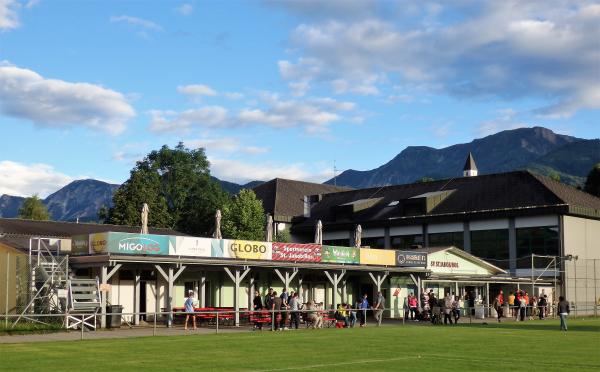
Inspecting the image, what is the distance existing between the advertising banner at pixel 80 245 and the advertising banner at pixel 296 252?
9.12 meters

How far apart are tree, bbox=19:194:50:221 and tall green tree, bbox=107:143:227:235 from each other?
3015 centimetres

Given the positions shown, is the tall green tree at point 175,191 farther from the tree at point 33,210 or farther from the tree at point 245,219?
the tree at point 33,210

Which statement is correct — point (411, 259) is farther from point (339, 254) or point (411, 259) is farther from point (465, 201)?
point (465, 201)

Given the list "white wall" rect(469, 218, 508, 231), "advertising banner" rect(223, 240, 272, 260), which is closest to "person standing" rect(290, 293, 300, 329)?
"advertising banner" rect(223, 240, 272, 260)

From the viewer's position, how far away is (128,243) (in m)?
33.2

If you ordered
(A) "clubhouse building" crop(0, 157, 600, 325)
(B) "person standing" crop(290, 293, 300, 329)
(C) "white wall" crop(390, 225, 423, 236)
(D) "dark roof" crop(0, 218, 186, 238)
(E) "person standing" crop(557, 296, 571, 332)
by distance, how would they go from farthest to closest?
(C) "white wall" crop(390, 225, 423, 236), (D) "dark roof" crop(0, 218, 186, 238), (A) "clubhouse building" crop(0, 157, 600, 325), (B) "person standing" crop(290, 293, 300, 329), (E) "person standing" crop(557, 296, 571, 332)

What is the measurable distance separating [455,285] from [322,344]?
29823mm

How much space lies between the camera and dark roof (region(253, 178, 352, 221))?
74.1 metres

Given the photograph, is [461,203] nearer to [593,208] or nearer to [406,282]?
[593,208]

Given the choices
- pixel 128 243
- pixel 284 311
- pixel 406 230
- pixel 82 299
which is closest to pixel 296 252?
pixel 284 311

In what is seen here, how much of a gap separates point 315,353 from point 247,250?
60.0 feet

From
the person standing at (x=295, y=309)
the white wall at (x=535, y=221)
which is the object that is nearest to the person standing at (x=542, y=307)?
the white wall at (x=535, y=221)

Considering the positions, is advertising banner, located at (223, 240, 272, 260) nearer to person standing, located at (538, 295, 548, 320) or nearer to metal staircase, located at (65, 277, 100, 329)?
metal staircase, located at (65, 277, 100, 329)

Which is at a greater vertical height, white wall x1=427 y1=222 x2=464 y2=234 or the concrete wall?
white wall x1=427 y1=222 x2=464 y2=234
